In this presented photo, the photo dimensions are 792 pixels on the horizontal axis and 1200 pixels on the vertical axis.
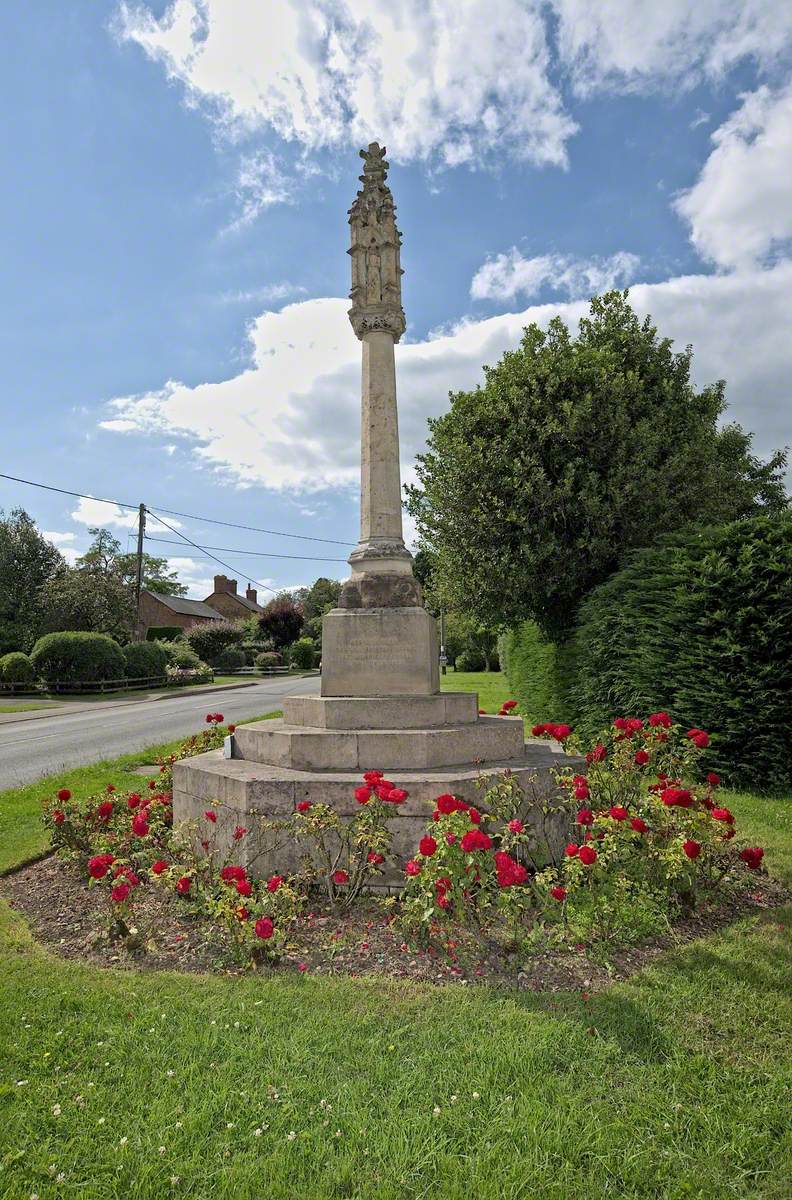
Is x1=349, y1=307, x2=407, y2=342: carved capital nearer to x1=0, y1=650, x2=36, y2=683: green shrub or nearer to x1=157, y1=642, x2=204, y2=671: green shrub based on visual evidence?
x1=0, y1=650, x2=36, y2=683: green shrub

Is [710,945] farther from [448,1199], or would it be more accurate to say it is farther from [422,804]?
[448,1199]

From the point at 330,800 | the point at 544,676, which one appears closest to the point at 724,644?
the point at 330,800

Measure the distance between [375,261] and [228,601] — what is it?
6865 cm

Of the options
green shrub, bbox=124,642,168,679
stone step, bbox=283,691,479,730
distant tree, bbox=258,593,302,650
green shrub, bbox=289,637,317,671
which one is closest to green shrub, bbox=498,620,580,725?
stone step, bbox=283,691,479,730

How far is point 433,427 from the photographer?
14.5 metres

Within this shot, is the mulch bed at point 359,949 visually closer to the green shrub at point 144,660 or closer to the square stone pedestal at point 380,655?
the square stone pedestal at point 380,655

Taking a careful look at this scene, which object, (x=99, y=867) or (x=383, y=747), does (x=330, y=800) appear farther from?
(x=99, y=867)

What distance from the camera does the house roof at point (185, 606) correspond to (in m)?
58.9

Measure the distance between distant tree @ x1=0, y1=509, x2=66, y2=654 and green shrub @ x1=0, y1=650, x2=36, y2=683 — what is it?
29.1 ft

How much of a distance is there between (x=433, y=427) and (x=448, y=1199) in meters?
13.7

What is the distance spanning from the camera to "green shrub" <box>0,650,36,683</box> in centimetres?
2725

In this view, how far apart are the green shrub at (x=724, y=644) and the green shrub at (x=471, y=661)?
34.0m

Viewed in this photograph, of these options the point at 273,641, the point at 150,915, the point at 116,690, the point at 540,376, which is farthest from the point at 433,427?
the point at 273,641

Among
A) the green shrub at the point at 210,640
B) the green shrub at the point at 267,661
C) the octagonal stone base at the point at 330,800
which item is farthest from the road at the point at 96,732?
the green shrub at the point at 267,661
